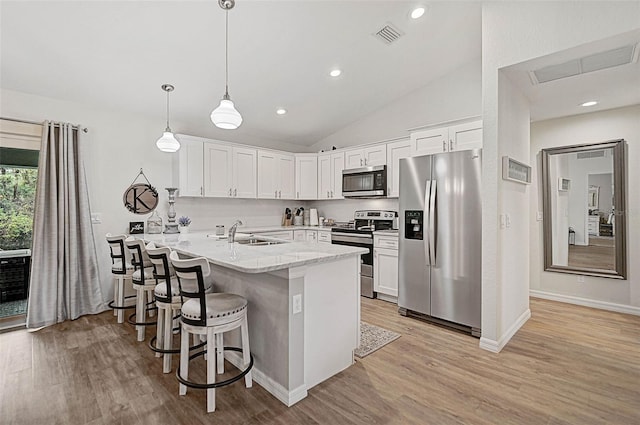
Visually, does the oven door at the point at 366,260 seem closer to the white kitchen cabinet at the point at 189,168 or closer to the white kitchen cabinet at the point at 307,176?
the white kitchen cabinet at the point at 307,176

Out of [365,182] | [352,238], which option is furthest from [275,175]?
[352,238]

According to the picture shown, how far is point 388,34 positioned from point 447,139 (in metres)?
1.38

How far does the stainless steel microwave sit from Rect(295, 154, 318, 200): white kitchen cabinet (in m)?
0.72

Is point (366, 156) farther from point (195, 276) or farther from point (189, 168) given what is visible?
point (195, 276)

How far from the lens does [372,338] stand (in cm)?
307

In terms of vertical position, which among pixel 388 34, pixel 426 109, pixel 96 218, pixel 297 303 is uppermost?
pixel 388 34

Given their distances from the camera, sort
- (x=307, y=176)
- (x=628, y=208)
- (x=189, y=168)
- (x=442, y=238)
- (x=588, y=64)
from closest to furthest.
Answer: (x=588, y=64), (x=442, y=238), (x=628, y=208), (x=189, y=168), (x=307, y=176)

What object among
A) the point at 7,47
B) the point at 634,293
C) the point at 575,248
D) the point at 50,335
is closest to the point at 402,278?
the point at 575,248

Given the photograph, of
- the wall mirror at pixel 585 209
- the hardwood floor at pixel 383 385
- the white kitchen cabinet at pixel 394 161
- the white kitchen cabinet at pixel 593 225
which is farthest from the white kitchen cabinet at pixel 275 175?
the white kitchen cabinet at pixel 593 225

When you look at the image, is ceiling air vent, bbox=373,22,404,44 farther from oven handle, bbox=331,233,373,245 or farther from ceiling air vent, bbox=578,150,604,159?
ceiling air vent, bbox=578,150,604,159

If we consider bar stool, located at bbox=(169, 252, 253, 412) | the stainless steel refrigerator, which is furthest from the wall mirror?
bar stool, located at bbox=(169, 252, 253, 412)

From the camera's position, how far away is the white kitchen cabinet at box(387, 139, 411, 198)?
179 inches

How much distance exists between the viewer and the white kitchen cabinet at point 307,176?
5.77m

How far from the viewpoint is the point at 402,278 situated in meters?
3.74
